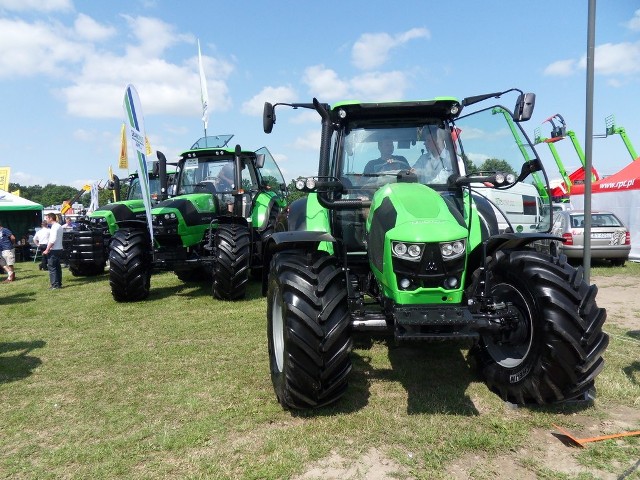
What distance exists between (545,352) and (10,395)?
4.15m

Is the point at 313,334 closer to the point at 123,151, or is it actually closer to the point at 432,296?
the point at 432,296

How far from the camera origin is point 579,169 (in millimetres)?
22609

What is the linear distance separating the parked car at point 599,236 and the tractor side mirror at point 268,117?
836 centimetres

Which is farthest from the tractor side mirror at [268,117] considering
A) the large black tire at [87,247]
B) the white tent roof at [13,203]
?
the white tent roof at [13,203]

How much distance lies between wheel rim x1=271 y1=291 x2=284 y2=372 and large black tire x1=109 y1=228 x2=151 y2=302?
4.43m

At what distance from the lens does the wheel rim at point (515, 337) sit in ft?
11.0

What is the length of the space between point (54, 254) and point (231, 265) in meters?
5.23

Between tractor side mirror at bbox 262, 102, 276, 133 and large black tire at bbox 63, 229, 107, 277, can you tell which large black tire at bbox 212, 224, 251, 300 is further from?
large black tire at bbox 63, 229, 107, 277

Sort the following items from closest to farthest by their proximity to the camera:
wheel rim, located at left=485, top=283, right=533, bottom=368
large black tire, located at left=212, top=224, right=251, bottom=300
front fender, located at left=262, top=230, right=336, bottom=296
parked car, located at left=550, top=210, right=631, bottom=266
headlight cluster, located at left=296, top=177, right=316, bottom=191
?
wheel rim, located at left=485, top=283, right=533, bottom=368
front fender, located at left=262, top=230, right=336, bottom=296
headlight cluster, located at left=296, top=177, right=316, bottom=191
large black tire, located at left=212, top=224, right=251, bottom=300
parked car, located at left=550, top=210, right=631, bottom=266

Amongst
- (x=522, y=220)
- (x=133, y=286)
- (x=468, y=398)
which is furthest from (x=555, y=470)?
(x=133, y=286)

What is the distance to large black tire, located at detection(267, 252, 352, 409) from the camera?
3.14 m

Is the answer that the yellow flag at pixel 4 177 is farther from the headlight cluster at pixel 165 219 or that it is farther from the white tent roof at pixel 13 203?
the headlight cluster at pixel 165 219

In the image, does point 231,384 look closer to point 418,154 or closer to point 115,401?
point 115,401

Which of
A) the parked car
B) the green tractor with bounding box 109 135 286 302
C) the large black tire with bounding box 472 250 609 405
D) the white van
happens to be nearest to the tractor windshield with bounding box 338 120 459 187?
the large black tire with bounding box 472 250 609 405
